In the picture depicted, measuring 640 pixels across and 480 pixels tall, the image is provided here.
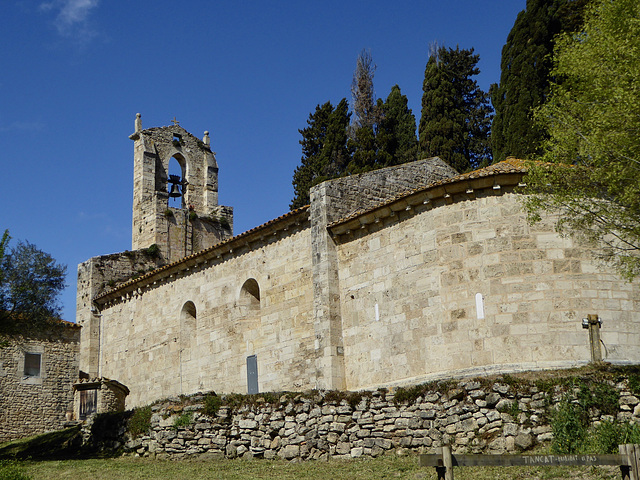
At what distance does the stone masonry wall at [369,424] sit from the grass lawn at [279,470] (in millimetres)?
421

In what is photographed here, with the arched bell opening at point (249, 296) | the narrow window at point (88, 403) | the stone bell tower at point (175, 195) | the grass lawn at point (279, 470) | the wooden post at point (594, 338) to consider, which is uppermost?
the stone bell tower at point (175, 195)

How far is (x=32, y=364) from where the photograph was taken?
28922 mm

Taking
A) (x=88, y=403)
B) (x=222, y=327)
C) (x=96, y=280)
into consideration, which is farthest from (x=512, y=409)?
(x=96, y=280)

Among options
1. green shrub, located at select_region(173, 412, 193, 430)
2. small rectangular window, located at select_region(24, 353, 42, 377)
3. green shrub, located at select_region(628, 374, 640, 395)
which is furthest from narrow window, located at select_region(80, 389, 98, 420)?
green shrub, located at select_region(628, 374, 640, 395)

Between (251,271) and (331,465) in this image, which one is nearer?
(331,465)

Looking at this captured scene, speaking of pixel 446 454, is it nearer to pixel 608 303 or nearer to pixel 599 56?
pixel 608 303

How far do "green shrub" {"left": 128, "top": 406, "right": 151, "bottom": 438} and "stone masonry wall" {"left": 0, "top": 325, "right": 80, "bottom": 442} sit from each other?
10.1 metres

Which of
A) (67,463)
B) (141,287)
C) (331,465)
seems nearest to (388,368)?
(331,465)

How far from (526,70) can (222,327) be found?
1570 centimetres

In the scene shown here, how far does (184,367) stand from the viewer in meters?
24.5

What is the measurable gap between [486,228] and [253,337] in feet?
27.6

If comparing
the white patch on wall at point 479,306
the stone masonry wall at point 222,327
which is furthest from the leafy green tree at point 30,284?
the white patch on wall at point 479,306

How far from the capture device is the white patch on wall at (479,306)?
52.9 feet

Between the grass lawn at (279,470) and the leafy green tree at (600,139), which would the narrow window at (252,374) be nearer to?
the grass lawn at (279,470)
